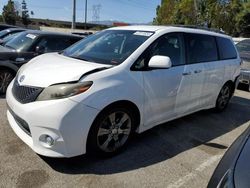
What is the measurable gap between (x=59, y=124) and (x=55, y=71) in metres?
0.70

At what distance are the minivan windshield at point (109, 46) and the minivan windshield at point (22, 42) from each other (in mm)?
2760

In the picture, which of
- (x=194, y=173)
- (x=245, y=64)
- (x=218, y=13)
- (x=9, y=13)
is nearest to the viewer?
(x=194, y=173)

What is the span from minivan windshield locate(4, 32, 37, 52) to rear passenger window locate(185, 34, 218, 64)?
393 centimetres

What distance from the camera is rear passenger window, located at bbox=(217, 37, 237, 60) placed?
6.05 m

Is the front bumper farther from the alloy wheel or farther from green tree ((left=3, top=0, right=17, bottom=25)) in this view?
green tree ((left=3, top=0, right=17, bottom=25))

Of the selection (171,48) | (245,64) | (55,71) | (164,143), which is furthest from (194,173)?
(245,64)

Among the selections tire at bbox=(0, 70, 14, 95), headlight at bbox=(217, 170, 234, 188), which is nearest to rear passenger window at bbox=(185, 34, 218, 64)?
headlight at bbox=(217, 170, 234, 188)

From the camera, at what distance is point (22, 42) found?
7449 mm

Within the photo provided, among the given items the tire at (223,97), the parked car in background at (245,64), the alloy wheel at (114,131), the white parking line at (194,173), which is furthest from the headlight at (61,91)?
the parked car in background at (245,64)

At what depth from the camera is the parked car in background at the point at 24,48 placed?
257 inches

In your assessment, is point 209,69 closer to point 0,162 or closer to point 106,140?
point 106,140

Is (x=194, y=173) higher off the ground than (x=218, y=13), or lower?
lower

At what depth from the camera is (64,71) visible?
3631 mm

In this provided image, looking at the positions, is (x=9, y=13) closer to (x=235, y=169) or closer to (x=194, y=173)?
(x=194, y=173)
